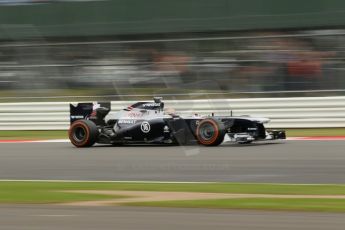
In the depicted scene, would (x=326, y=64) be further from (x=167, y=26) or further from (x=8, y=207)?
(x=8, y=207)

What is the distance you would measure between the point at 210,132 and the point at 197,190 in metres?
5.35

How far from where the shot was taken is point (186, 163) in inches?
439

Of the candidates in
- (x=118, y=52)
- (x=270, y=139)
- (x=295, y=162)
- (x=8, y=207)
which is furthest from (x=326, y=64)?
(x=8, y=207)

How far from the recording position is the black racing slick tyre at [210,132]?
1338 centimetres

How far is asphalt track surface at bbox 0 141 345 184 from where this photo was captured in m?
9.62

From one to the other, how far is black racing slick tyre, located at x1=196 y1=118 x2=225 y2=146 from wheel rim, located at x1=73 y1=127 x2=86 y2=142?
2.44m

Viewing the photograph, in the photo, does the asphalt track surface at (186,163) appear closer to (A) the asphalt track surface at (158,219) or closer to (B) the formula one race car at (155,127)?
(B) the formula one race car at (155,127)

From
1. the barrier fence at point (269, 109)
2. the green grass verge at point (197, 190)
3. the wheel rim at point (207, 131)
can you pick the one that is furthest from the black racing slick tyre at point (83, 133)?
the green grass verge at point (197, 190)

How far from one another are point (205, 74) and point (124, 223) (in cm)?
1173

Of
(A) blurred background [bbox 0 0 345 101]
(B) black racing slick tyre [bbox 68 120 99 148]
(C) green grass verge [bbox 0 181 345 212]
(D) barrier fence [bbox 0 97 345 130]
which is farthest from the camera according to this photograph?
(A) blurred background [bbox 0 0 345 101]

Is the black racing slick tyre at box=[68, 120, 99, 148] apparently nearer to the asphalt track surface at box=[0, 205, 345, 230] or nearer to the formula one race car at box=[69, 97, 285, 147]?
the formula one race car at box=[69, 97, 285, 147]

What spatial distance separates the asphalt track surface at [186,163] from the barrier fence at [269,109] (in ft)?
10.1

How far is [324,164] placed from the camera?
1046 centimetres

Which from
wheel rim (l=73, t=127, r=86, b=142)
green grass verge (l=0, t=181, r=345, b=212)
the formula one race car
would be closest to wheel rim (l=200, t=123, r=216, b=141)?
the formula one race car
